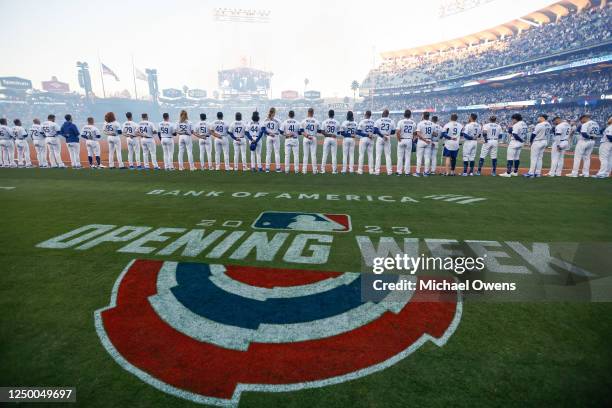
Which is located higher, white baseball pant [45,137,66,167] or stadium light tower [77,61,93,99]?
stadium light tower [77,61,93,99]

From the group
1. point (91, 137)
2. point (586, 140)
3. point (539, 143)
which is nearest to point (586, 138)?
point (586, 140)

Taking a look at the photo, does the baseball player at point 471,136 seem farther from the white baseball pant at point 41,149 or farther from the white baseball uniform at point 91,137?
the white baseball pant at point 41,149

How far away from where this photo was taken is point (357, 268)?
181 inches

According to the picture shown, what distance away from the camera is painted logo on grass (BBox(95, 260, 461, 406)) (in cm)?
273

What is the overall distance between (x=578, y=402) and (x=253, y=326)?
270cm

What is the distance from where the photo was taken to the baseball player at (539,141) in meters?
12.0

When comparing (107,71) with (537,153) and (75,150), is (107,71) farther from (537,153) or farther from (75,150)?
(537,153)

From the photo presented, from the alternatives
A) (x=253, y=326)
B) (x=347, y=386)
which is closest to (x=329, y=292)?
(x=253, y=326)

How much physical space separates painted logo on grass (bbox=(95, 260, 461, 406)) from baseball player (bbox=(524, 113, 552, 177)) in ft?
36.6

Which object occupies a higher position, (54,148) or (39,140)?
(39,140)

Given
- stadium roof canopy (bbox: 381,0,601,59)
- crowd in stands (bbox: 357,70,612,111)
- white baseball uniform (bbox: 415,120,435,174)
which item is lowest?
white baseball uniform (bbox: 415,120,435,174)

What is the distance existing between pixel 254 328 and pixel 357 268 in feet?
5.88

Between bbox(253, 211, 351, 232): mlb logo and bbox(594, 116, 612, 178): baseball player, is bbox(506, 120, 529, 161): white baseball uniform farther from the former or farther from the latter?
bbox(253, 211, 351, 232): mlb logo

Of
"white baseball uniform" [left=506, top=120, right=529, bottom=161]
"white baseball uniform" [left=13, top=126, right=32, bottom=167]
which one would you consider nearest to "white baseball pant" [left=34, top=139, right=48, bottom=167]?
"white baseball uniform" [left=13, top=126, right=32, bottom=167]
